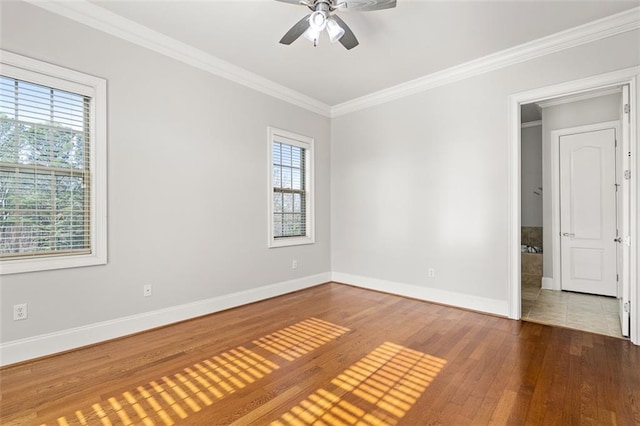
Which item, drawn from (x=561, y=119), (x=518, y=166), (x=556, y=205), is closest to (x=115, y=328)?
(x=518, y=166)

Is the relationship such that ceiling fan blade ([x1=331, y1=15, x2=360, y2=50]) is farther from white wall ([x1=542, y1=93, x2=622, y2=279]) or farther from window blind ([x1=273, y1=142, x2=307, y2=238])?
white wall ([x1=542, y1=93, x2=622, y2=279])

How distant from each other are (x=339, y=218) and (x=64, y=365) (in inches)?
154

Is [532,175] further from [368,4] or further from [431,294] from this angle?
[368,4]

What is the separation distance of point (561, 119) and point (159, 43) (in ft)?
18.6

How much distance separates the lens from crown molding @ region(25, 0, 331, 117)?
2.68 m

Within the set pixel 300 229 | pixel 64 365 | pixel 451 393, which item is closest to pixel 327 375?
pixel 451 393

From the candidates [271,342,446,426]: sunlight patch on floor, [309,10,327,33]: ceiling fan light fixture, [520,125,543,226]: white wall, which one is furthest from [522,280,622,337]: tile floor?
[309,10,327,33]: ceiling fan light fixture

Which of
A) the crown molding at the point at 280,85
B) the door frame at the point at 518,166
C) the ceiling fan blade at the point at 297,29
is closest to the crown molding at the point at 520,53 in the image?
the crown molding at the point at 280,85

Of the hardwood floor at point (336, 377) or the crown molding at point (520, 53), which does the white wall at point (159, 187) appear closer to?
the hardwood floor at point (336, 377)

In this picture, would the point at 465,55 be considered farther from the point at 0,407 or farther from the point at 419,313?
the point at 0,407

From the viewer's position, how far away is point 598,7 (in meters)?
2.72

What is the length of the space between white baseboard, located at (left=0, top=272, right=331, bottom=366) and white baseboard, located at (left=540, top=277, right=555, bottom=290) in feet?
14.1

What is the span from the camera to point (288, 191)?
15.9ft

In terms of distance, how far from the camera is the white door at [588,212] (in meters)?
4.33
